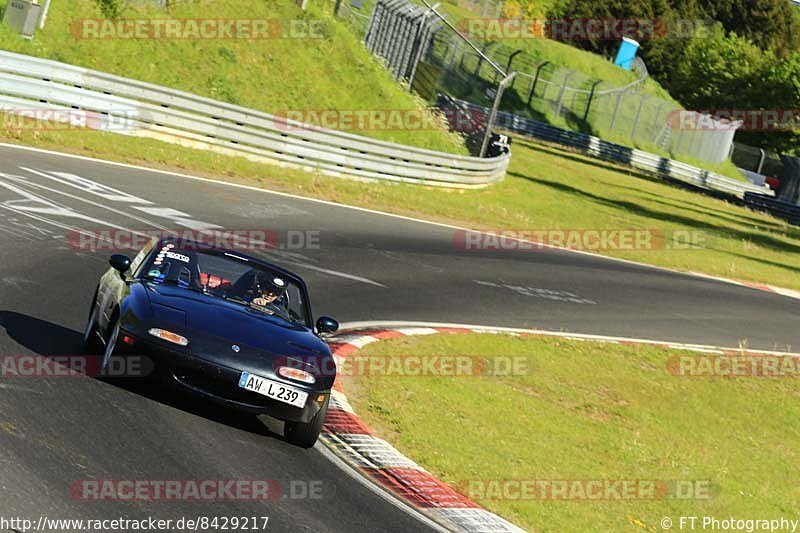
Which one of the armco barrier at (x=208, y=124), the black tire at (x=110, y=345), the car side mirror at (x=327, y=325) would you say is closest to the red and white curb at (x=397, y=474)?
the car side mirror at (x=327, y=325)

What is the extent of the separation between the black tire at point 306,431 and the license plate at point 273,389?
0.71ft

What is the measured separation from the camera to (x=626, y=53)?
85562 millimetres

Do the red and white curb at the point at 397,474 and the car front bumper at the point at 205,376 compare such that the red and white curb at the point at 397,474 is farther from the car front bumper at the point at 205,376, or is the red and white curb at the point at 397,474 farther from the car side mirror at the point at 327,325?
the car front bumper at the point at 205,376

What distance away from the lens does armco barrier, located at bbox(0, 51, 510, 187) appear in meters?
21.6

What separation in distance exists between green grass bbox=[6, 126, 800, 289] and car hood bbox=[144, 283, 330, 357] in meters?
12.8

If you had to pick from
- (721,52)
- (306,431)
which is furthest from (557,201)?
(721,52)

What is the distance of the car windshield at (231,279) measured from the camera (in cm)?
944

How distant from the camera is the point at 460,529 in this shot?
8000 mm

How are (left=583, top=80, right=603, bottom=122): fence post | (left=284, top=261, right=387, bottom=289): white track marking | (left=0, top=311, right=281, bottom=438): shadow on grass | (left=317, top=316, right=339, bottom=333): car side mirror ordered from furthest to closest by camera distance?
(left=583, top=80, right=603, bottom=122): fence post, (left=284, top=261, right=387, bottom=289): white track marking, (left=317, top=316, right=339, bottom=333): car side mirror, (left=0, top=311, right=281, bottom=438): shadow on grass

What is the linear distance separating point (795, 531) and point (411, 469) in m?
3.81

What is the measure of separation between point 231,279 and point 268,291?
33cm

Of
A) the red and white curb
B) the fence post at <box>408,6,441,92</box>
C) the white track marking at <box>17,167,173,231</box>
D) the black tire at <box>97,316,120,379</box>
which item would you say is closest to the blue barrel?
the fence post at <box>408,6,441,92</box>

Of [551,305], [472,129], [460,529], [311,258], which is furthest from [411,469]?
[472,129]

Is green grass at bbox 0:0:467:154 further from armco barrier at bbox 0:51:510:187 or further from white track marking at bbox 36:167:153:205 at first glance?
white track marking at bbox 36:167:153:205
